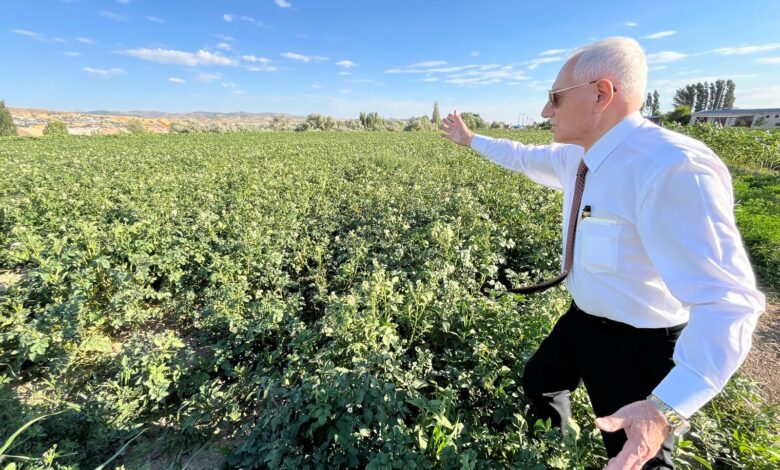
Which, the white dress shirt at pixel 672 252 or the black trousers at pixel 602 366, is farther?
the black trousers at pixel 602 366

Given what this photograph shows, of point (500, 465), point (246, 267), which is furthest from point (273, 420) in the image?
point (246, 267)

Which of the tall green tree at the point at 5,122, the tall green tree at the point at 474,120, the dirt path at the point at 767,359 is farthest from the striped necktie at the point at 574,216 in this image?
the tall green tree at the point at 5,122

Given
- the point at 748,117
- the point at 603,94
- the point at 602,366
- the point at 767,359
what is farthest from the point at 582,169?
the point at 748,117

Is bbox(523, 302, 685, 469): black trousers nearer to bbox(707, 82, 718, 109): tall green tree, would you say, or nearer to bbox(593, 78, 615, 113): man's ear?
bbox(593, 78, 615, 113): man's ear

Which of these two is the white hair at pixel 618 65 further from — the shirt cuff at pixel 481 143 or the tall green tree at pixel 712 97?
the tall green tree at pixel 712 97

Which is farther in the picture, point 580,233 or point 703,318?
point 580,233

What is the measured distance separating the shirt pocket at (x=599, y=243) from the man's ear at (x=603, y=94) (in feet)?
1.56

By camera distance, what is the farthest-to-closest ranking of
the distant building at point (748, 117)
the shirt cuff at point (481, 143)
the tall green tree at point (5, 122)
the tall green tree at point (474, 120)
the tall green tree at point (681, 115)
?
the tall green tree at point (474, 120), the tall green tree at point (681, 115), the tall green tree at point (5, 122), the distant building at point (748, 117), the shirt cuff at point (481, 143)

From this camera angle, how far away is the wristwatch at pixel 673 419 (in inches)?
41.9

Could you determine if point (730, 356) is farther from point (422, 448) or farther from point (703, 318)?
point (422, 448)

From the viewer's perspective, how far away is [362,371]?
2117 mm

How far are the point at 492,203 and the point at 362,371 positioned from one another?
5.96m

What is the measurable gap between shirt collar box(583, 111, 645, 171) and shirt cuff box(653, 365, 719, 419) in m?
0.85

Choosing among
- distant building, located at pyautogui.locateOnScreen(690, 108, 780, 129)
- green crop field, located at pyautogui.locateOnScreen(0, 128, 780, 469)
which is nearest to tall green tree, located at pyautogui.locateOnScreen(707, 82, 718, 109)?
distant building, located at pyautogui.locateOnScreen(690, 108, 780, 129)
